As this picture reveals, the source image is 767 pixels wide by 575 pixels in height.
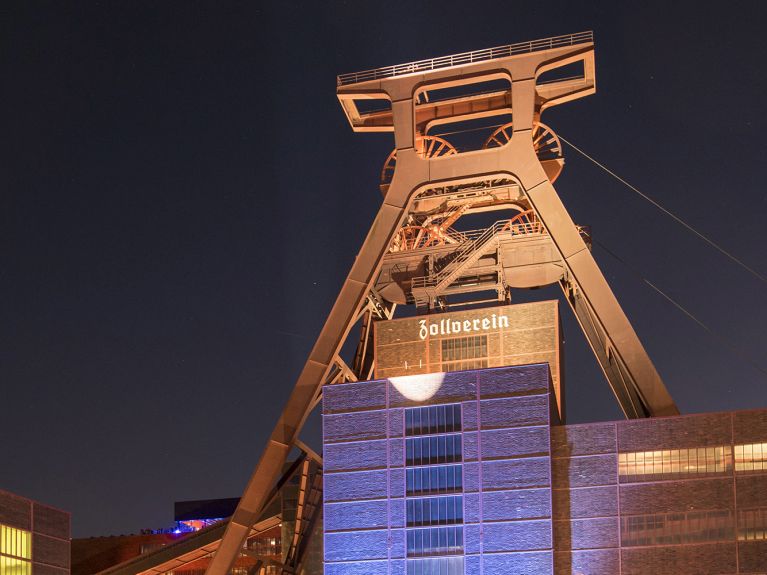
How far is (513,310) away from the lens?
5662 centimetres

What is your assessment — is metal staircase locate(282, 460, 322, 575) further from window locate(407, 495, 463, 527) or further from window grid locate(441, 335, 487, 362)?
window locate(407, 495, 463, 527)

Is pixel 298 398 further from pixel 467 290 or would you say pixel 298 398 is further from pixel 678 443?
pixel 678 443

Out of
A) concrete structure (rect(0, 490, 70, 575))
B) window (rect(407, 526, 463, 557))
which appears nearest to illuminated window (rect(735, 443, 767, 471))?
window (rect(407, 526, 463, 557))

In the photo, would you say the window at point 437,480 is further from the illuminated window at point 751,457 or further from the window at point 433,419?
the illuminated window at point 751,457

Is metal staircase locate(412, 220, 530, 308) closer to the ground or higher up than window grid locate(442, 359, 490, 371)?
higher up

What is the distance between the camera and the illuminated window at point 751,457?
4628 centimetres

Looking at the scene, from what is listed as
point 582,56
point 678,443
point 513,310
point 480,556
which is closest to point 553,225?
point 513,310

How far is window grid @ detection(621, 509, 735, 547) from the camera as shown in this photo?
46094 mm

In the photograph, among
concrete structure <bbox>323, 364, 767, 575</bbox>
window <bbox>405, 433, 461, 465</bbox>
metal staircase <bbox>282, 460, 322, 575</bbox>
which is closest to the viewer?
concrete structure <bbox>323, 364, 767, 575</bbox>

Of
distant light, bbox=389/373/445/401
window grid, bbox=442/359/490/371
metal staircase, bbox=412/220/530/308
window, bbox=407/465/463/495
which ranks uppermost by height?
metal staircase, bbox=412/220/530/308

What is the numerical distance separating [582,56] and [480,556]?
2331 centimetres

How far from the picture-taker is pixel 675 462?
47.3 metres

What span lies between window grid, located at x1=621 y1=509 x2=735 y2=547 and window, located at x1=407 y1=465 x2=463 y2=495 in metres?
6.73

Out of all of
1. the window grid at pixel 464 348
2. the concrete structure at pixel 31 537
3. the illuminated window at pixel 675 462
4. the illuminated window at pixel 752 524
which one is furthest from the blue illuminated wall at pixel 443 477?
the concrete structure at pixel 31 537
